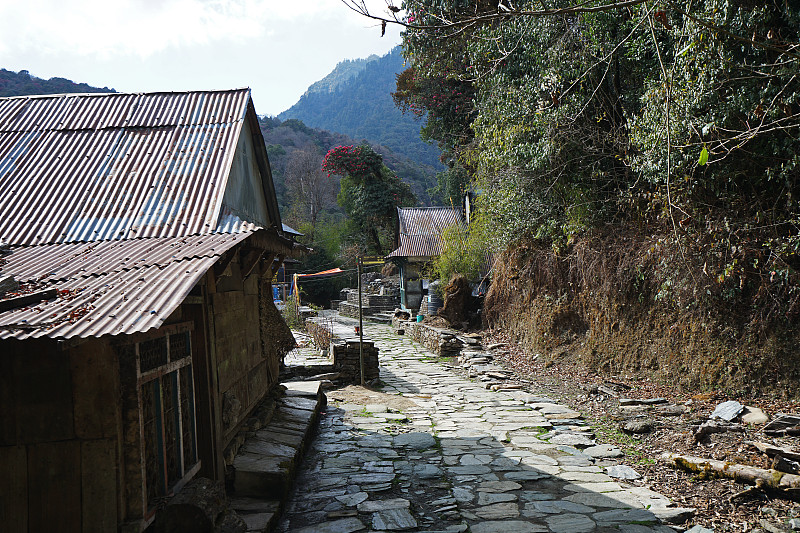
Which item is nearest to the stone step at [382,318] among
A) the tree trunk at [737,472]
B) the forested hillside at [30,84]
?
the tree trunk at [737,472]

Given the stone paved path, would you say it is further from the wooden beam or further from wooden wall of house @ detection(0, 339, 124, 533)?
the wooden beam

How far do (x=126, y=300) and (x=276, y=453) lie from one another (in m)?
3.40

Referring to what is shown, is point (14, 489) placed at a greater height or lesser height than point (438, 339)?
greater

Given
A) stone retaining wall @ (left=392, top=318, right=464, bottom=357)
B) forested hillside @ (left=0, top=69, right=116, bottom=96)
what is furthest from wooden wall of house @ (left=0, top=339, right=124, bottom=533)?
forested hillside @ (left=0, top=69, right=116, bottom=96)

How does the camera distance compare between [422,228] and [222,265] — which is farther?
[422,228]

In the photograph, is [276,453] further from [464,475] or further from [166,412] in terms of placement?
[464,475]

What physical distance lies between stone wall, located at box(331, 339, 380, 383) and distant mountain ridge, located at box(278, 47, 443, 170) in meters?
67.3

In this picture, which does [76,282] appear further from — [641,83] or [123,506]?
[641,83]

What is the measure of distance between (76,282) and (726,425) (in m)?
7.37

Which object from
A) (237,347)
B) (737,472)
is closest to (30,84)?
(237,347)

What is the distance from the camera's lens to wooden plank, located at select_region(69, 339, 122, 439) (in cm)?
367

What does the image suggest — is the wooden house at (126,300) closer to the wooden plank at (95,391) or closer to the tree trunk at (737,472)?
the wooden plank at (95,391)

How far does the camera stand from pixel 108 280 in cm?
416

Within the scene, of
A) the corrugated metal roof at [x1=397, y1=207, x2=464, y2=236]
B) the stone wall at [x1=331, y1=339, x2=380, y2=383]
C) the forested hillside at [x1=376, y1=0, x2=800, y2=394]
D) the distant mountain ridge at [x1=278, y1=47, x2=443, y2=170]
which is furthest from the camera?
the distant mountain ridge at [x1=278, y1=47, x2=443, y2=170]
